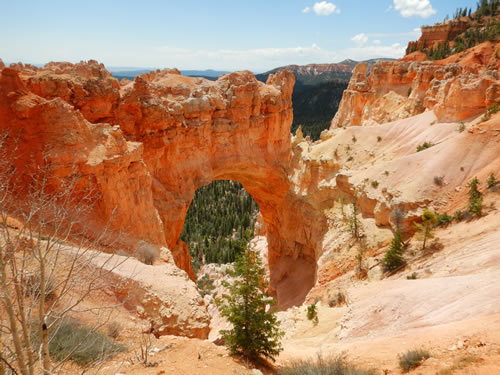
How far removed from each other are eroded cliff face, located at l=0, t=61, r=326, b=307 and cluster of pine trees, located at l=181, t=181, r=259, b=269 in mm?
12264

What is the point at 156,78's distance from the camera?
2142 cm

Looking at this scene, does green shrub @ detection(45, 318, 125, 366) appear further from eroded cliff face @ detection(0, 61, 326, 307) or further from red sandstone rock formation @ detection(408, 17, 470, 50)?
red sandstone rock formation @ detection(408, 17, 470, 50)

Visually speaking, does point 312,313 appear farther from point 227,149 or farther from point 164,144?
point 227,149

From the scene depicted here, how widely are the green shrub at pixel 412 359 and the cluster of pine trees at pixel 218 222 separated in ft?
99.4

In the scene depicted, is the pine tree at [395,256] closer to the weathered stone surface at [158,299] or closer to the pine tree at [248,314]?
the pine tree at [248,314]

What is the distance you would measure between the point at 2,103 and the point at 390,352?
15.5 m

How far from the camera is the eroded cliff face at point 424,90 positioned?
2353cm

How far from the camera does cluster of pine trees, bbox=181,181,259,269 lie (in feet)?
137

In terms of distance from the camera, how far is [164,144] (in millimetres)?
18984

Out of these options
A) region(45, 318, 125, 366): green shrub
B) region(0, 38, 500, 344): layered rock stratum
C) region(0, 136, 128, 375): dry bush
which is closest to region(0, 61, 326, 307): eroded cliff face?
region(0, 38, 500, 344): layered rock stratum

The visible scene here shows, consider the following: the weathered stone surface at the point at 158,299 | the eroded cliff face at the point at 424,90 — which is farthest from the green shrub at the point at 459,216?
the weathered stone surface at the point at 158,299

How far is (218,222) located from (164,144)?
103ft

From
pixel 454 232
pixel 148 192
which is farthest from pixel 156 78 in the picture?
pixel 454 232

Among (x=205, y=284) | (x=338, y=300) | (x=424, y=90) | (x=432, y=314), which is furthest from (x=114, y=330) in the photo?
(x=424, y=90)
